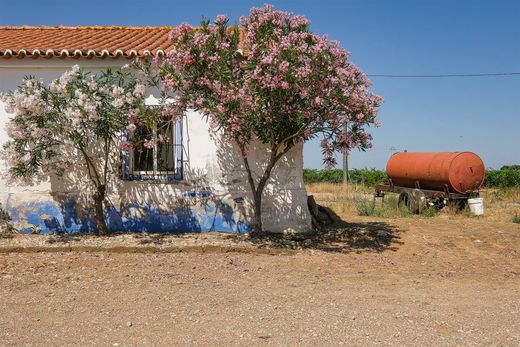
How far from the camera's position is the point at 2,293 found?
6.46 meters

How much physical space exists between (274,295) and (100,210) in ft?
14.9

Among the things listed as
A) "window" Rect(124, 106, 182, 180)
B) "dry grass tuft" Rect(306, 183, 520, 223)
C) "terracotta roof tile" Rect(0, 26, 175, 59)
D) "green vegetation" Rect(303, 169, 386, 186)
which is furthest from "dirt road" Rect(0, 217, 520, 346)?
"green vegetation" Rect(303, 169, 386, 186)

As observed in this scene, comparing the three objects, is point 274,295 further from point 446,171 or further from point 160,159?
point 446,171

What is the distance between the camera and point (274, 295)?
20.8 feet

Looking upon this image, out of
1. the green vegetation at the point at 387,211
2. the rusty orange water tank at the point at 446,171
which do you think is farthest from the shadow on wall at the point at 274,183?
the rusty orange water tank at the point at 446,171

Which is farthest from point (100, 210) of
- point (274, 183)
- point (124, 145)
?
point (274, 183)

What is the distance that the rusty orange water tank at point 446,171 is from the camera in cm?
1491

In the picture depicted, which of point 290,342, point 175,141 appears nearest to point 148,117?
point 175,141

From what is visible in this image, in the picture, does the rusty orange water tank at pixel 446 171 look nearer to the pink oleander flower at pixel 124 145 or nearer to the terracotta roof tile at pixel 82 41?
the terracotta roof tile at pixel 82 41

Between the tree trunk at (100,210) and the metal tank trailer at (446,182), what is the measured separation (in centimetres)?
908

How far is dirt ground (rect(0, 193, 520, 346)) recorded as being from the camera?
4891mm

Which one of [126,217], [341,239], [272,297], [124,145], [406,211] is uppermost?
[124,145]

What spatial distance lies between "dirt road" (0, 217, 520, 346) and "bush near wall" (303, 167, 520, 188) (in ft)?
61.2

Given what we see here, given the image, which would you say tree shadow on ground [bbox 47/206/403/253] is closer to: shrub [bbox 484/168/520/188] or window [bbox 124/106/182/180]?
window [bbox 124/106/182/180]
